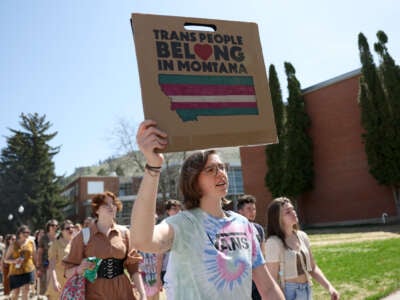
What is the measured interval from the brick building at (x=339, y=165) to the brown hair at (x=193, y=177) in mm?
27457

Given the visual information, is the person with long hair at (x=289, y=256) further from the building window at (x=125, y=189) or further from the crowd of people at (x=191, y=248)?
the building window at (x=125, y=189)

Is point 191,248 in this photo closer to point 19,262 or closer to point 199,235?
point 199,235

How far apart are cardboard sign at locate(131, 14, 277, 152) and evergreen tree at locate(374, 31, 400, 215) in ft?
87.9

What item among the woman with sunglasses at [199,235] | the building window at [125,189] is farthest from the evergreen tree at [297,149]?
the building window at [125,189]

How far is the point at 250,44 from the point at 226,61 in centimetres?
20

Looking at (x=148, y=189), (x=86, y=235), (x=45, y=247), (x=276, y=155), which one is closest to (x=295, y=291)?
(x=86, y=235)

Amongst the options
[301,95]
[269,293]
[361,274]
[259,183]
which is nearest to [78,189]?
[259,183]

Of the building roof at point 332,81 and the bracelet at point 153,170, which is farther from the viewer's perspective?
the building roof at point 332,81

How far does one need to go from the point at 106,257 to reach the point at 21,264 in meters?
7.21

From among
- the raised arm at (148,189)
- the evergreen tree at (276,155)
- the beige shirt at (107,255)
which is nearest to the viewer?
the raised arm at (148,189)

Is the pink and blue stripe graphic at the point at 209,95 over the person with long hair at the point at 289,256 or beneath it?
over

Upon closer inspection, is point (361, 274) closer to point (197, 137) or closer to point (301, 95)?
point (197, 137)

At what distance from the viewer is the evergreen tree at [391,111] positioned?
2572 centimetres

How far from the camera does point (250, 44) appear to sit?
79.4 inches
